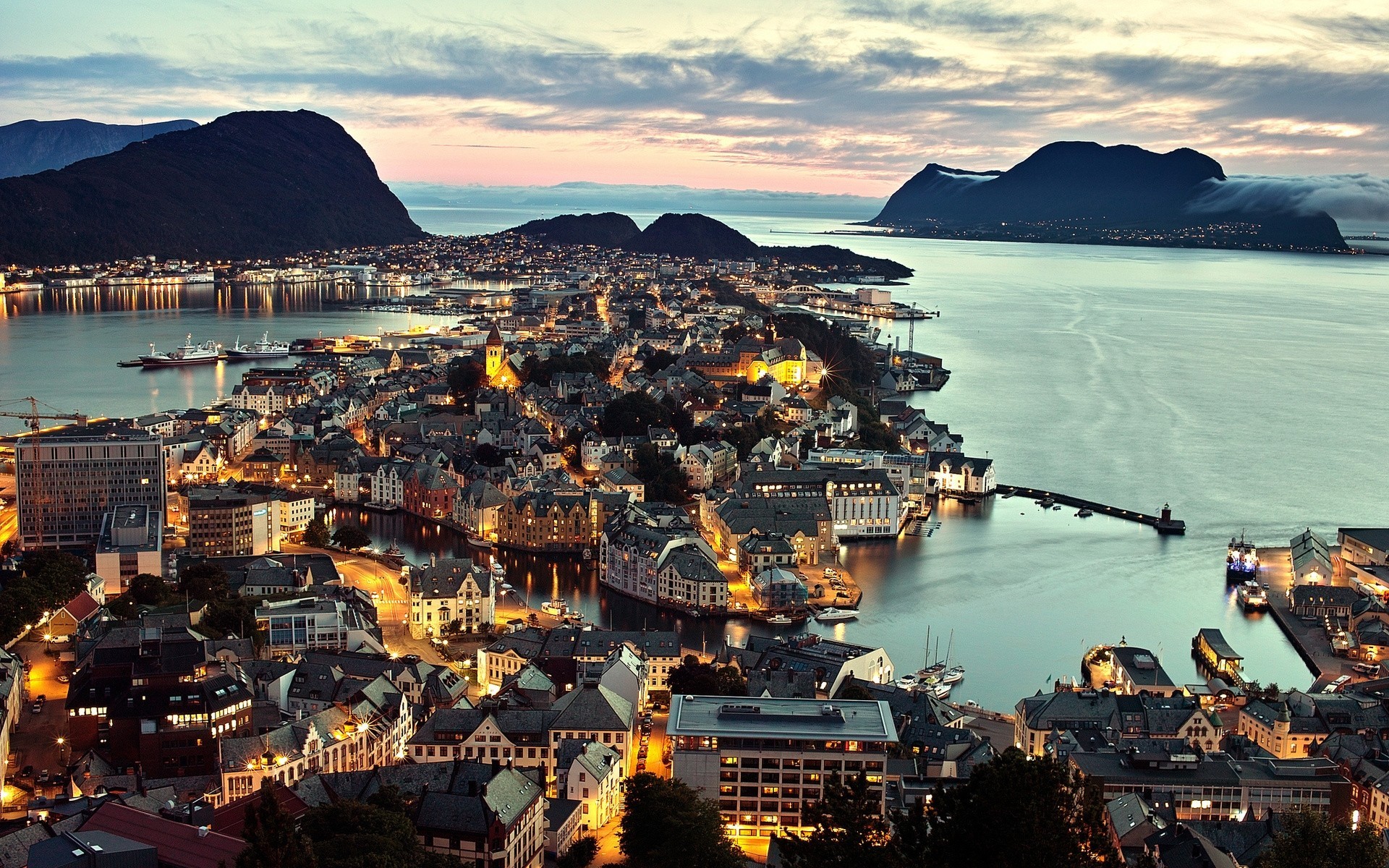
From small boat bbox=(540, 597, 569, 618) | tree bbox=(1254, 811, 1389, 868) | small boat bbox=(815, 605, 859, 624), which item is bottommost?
small boat bbox=(540, 597, 569, 618)

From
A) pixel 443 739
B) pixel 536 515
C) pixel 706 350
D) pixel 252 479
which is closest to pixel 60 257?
pixel 706 350

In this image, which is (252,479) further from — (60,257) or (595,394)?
(60,257)

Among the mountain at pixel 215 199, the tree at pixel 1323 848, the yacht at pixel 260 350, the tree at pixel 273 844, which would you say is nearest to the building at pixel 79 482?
the tree at pixel 273 844

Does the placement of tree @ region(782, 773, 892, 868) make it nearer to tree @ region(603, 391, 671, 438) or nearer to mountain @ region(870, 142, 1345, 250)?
tree @ region(603, 391, 671, 438)

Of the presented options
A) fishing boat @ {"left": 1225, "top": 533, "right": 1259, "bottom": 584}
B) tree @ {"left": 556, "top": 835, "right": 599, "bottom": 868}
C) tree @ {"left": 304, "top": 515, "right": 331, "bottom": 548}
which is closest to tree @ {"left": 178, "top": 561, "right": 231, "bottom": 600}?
tree @ {"left": 304, "top": 515, "right": 331, "bottom": 548}

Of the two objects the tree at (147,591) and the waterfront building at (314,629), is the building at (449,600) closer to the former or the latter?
the waterfront building at (314,629)

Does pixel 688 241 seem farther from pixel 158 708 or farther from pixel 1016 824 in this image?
pixel 1016 824
